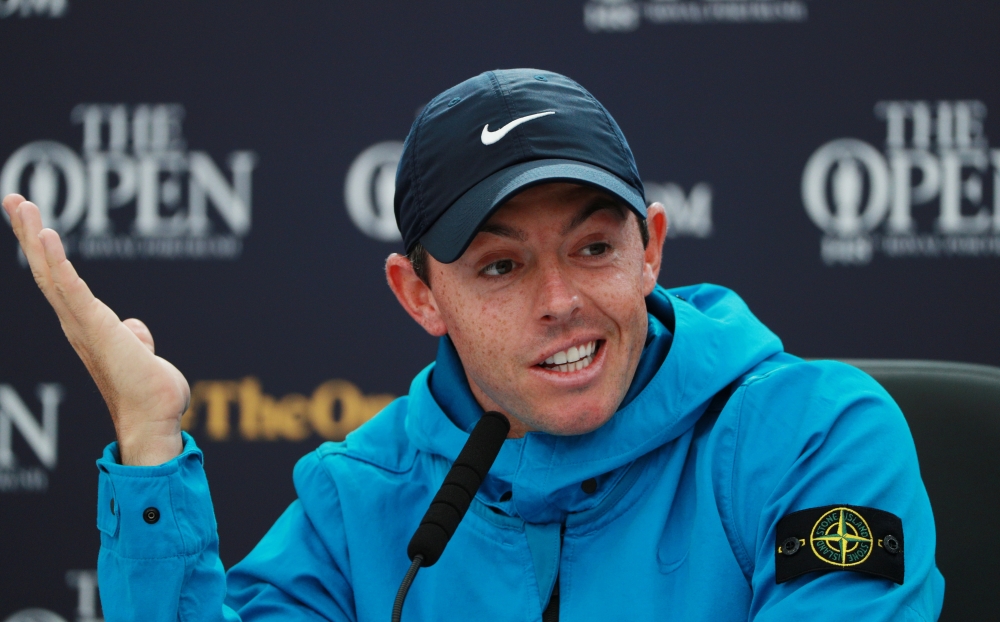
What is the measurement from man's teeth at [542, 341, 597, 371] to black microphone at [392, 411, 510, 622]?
0.11 m

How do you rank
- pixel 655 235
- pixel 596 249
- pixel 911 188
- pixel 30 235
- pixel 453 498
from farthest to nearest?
pixel 911 188, pixel 655 235, pixel 596 249, pixel 30 235, pixel 453 498

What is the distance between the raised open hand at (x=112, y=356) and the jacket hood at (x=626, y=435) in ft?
1.05

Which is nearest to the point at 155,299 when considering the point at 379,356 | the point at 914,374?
the point at 379,356

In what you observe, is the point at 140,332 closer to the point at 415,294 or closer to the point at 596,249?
the point at 415,294

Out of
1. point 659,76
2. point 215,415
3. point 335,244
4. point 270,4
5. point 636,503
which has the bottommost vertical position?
point 215,415

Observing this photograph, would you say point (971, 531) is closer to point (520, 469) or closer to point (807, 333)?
point (520, 469)

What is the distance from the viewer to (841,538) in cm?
95

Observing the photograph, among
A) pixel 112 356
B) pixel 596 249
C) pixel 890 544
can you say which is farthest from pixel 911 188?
pixel 112 356

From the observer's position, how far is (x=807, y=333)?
2121mm

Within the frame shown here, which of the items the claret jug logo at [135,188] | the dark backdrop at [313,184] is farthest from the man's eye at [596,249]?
the claret jug logo at [135,188]

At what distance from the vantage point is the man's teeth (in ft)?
3.58

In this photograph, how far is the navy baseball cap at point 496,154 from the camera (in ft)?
3.43

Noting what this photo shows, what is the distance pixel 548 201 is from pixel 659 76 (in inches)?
46.9

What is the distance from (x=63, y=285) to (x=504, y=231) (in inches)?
17.9
